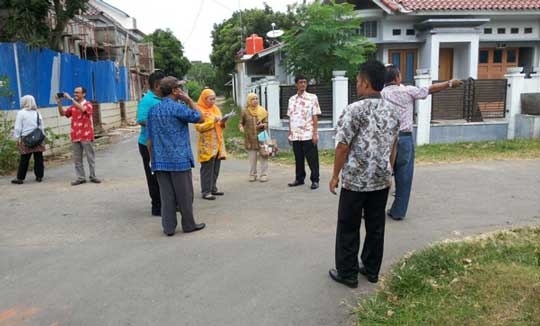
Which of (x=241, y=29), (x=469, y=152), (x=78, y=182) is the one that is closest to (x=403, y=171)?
(x=469, y=152)

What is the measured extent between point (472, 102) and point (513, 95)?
93cm

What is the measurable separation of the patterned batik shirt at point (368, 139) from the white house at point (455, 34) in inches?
483

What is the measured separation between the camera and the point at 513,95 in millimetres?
11047

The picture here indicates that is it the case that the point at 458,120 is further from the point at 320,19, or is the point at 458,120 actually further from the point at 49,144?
the point at 49,144

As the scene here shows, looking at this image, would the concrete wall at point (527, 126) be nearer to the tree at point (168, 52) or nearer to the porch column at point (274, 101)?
the porch column at point (274, 101)

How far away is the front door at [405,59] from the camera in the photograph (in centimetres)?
1627

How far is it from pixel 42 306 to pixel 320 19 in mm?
9913

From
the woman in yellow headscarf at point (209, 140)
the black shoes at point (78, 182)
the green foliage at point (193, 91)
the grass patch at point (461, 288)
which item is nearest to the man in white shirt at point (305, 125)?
the woman in yellow headscarf at point (209, 140)

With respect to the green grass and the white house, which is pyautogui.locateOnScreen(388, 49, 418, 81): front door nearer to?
the white house

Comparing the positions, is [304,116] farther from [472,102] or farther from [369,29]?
[369,29]

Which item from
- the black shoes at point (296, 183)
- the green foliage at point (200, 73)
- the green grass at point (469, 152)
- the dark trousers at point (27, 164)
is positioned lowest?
the black shoes at point (296, 183)

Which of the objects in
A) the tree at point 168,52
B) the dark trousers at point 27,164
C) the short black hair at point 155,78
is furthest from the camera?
the tree at point 168,52

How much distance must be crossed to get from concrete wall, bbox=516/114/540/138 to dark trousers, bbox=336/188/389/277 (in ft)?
28.5

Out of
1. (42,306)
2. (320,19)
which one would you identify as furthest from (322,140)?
(42,306)
